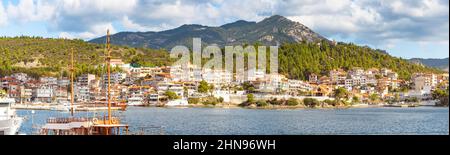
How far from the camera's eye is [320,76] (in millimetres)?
104875

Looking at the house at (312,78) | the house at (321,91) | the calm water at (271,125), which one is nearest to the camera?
the calm water at (271,125)

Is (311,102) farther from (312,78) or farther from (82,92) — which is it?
(82,92)

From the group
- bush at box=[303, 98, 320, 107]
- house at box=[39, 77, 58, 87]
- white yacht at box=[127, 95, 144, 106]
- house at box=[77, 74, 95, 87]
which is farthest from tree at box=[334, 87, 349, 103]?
house at box=[39, 77, 58, 87]

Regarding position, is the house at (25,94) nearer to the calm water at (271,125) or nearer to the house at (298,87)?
the house at (298,87)

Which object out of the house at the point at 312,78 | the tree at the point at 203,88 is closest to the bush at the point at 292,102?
the tree at the point at 203,88

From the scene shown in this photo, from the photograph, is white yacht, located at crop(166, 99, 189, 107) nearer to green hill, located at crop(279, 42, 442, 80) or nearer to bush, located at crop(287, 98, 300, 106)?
bush, located at crop(287, 98, 300, 106)

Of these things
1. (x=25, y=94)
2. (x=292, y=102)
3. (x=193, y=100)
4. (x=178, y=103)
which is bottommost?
(x=178, y=103)

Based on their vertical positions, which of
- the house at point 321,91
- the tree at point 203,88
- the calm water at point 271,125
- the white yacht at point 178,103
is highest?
the tree at point 203,88

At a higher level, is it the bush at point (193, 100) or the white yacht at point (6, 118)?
the white yacht at point (6, 118)

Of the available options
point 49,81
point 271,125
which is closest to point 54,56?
point 49,81

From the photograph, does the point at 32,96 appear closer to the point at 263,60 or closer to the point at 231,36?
the point at 263,60
